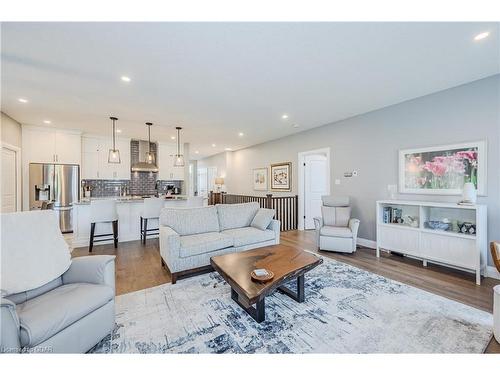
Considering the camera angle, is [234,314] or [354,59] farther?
[354,59]

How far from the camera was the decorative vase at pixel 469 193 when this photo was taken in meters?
2.80

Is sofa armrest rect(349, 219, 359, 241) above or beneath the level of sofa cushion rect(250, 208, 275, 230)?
beneath

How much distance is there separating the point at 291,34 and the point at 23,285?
285 cm

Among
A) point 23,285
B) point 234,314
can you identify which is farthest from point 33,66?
point 234,314

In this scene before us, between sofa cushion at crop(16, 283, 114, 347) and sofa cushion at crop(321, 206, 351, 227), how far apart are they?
11.9ft

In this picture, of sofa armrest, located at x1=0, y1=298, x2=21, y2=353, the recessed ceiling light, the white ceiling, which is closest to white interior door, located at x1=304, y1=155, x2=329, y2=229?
the white ceiling

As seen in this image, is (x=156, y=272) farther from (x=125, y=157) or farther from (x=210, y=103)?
(x=125, y=157)

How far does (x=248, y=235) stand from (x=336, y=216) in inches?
76.1

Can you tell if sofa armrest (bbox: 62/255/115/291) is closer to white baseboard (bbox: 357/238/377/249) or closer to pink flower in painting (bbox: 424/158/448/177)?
white baseboard (bbox: 357/238/377/249)

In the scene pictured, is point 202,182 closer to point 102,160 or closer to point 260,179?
point 260,179

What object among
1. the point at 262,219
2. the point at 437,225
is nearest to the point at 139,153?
the point at 262,219

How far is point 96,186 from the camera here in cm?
617

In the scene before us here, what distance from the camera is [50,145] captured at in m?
5.14

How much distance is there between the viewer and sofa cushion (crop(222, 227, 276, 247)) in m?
3.15
